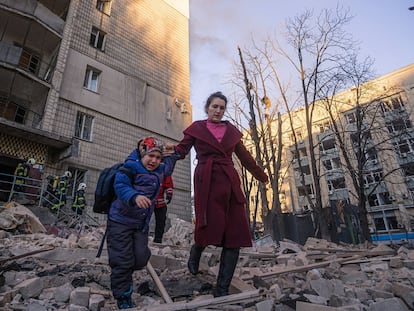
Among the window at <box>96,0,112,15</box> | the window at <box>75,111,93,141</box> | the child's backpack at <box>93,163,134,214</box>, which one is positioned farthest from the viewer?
the window at <box>96,0,112,15</box>

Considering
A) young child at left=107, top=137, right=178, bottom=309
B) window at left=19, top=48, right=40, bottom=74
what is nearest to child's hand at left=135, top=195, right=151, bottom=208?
young child at left=107, top=137, right=178, bottom=309

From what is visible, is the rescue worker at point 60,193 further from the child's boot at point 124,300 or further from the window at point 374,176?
the window at point 374,176

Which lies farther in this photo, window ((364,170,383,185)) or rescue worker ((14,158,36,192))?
window ((364,170,383,185))

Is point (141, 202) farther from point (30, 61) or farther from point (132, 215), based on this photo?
point (30, 61)

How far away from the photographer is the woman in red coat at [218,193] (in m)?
2.35

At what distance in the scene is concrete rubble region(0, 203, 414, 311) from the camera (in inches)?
82.8

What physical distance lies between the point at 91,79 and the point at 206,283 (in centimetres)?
1405

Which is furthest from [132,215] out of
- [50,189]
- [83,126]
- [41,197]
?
[83,126]

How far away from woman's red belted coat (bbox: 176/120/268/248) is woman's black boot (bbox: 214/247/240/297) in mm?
77

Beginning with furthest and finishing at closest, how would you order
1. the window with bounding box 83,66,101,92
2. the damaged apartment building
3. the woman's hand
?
the window with bounding box 83,66,101,92, the damaged apartment building, the woman's hand

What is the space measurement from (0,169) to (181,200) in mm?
8884

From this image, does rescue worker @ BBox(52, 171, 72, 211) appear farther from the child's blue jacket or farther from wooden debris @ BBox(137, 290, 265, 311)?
wooden debris @ BBox(137, 290, 265, 311)

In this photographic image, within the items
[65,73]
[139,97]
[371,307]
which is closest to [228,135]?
[371,307]

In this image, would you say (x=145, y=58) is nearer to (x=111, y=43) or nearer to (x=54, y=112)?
(x=111, y=43)
